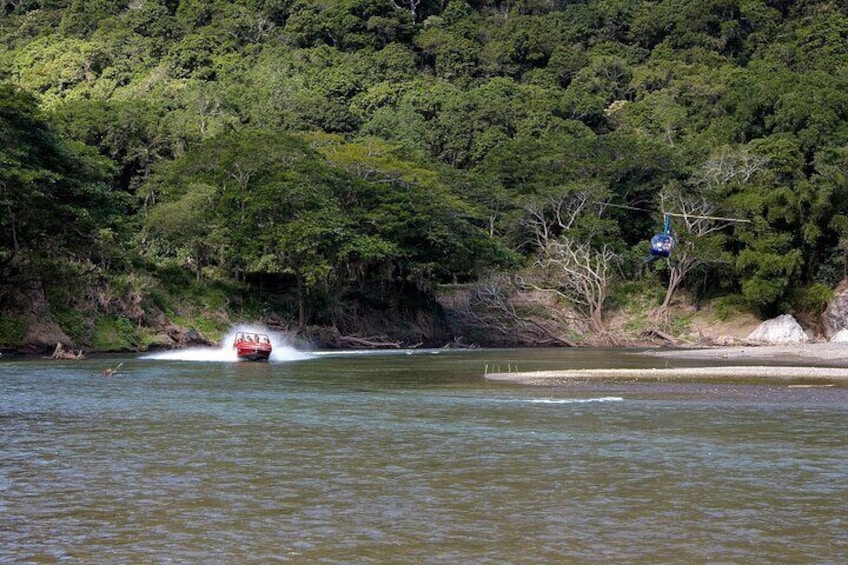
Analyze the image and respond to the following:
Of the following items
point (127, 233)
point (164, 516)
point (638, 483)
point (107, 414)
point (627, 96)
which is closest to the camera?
point (164, 516)

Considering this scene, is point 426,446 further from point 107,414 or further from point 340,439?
point 107,414

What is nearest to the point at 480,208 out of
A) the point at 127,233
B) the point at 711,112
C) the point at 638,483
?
the point at 127,233

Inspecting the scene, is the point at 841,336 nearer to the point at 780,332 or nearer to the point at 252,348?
the point at 780,332

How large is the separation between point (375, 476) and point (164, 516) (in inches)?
181

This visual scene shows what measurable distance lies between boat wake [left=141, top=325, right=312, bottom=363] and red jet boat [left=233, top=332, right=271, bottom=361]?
1225 mm

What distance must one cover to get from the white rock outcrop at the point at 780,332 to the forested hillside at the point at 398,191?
2783 mm

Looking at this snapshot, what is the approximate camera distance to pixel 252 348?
53.6 m

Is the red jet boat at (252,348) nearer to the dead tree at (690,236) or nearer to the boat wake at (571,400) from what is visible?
the boat wake at (571,400)

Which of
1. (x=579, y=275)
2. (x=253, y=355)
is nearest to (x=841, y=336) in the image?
(x=579, y=275)

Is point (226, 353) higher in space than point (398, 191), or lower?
lower

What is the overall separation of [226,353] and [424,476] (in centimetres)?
4490

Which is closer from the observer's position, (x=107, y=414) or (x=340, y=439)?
(x=340, y=439)

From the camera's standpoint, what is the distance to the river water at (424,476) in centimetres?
1375

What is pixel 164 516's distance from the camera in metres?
15.5
